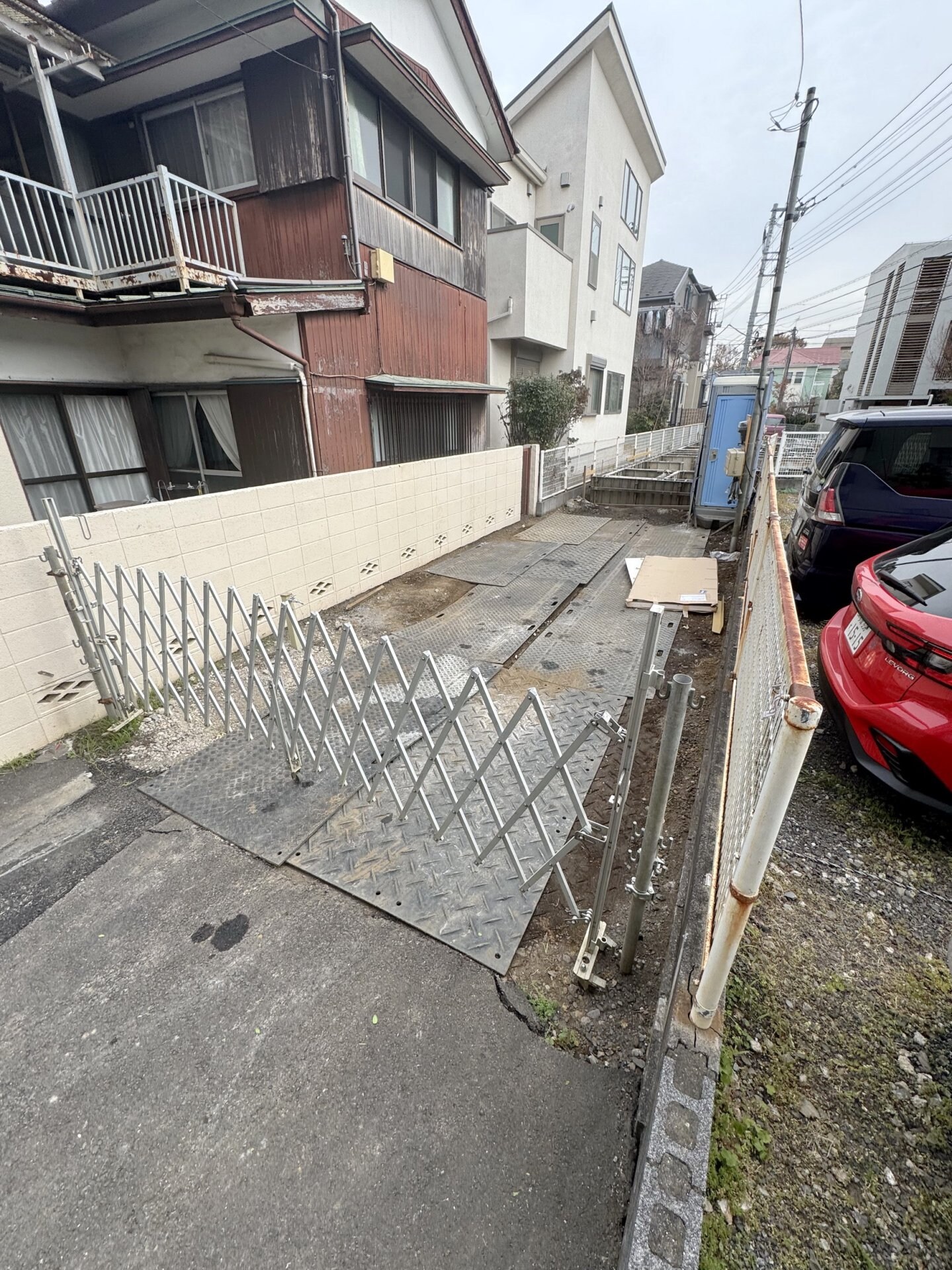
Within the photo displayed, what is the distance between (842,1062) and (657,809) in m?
1.05

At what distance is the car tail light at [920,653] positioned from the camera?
2.21m

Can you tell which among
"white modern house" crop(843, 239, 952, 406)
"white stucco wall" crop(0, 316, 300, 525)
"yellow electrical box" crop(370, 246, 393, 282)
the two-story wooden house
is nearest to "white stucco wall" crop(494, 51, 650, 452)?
the two-story wooden house

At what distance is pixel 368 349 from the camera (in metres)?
7.30

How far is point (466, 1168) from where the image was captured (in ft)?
5.10

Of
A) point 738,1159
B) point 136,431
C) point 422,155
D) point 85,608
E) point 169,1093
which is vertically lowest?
point 169,1093

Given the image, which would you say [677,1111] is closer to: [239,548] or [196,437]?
[239,548]

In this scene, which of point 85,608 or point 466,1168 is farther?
point 85,608

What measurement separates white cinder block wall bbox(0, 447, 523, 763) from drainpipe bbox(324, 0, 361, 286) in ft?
9.13

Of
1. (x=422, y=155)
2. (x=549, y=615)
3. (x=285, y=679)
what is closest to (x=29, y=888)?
(x=285, y=679)

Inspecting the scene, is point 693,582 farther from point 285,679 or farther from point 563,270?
point 563,270

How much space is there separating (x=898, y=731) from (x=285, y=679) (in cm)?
400

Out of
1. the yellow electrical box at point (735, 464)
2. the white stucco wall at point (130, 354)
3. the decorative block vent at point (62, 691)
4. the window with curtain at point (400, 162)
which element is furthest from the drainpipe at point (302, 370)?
the yellow electrical box at point (735, 464)

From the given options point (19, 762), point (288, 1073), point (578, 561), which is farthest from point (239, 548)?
point (578, 561)

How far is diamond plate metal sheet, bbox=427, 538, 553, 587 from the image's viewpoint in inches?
272
